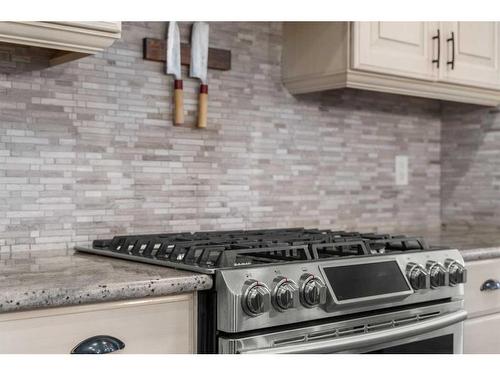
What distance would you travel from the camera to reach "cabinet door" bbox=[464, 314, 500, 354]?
2.23 m

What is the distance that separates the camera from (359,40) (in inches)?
95.5

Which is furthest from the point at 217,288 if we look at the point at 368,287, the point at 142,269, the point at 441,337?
the point at 441,337

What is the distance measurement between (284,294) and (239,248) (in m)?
0.27

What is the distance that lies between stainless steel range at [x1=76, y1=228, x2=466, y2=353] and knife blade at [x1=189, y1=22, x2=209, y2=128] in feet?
1.59

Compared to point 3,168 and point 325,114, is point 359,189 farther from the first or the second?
point 3,168

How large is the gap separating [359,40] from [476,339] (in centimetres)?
108

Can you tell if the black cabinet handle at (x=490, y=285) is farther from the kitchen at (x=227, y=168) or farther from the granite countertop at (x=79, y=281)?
the granite countertop at (x=79, y=281)

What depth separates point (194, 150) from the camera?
2.44 metres

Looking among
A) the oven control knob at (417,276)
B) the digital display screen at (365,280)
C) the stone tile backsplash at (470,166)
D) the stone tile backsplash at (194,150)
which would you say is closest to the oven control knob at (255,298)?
the digital display screen at (365,280)

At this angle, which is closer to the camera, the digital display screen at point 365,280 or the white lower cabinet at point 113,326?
the white lower cabinet at point 113,326


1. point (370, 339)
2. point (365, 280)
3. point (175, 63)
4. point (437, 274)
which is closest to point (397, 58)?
point (175, 63)

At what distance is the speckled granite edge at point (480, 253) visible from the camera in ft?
7.14

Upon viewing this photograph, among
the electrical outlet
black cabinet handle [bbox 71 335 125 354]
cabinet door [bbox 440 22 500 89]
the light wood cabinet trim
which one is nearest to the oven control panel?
black cabinet handle [bbox 71 335 125 354]

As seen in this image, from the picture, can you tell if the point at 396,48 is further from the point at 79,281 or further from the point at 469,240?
the point at 79,281
